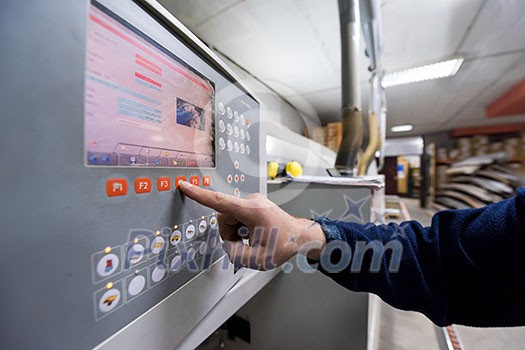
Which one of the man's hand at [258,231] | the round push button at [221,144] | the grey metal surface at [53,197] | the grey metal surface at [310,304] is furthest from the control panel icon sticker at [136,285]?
the grey metal surface at [310,304]

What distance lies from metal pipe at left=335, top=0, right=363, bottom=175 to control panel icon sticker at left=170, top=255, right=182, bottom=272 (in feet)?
3.35

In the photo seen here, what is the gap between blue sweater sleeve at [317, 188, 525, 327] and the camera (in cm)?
34

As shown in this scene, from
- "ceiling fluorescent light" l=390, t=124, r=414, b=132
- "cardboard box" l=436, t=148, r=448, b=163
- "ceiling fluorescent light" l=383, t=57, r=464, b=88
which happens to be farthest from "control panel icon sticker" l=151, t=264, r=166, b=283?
"cardboard box" l=436, t=148, r=448, b=163

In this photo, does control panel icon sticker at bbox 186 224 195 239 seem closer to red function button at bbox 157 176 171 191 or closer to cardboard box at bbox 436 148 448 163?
red function button at bbox 157 176 171 191

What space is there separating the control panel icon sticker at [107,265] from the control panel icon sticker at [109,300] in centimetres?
2

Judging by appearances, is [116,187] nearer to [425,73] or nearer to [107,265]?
[107,265]

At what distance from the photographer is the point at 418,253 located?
1.30 ft

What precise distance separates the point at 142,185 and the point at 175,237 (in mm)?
90

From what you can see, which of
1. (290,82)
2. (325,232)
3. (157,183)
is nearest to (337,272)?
(325,232)

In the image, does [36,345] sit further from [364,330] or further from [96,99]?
[364,330]

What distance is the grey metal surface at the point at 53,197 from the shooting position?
0.46ft

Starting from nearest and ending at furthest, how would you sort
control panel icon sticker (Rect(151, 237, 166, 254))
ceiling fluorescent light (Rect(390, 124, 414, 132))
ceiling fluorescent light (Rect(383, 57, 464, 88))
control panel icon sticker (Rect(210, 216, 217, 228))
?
control panel icon sticker (Rect(151, 237, 166, 254)), control panel icon sticker (Rect(210, 216, 217, 228)), ceiling fluorescent light (Rect(383, 57, 464, 88)), ceiling fluorescent light (Rect(390, 124, 414, 132))

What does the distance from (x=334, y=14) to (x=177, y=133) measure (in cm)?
144

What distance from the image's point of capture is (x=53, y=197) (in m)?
0.16
